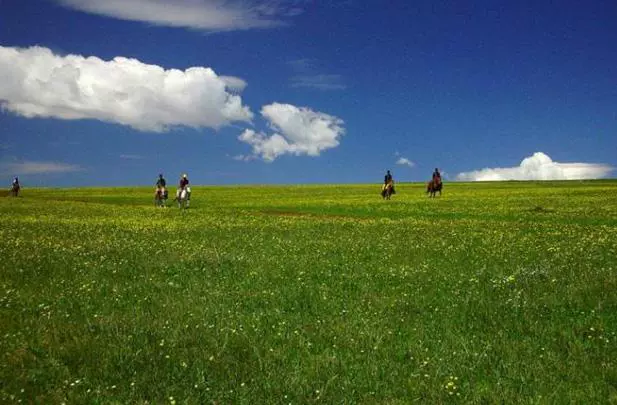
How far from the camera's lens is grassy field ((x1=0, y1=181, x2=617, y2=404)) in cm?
894

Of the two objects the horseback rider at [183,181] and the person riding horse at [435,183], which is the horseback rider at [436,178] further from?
the horseback rider at [183,181]

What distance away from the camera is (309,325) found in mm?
12203

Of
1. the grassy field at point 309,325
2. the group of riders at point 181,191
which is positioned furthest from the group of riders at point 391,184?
the grassy field at point 309,325

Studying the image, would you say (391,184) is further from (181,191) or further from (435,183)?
(181,191)

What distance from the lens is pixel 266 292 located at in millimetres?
15055

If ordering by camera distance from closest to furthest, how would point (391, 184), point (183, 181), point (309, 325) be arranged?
1. point (309, 325)
2. point (183, 181)
3. point (391, 184)

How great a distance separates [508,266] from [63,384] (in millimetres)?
14744

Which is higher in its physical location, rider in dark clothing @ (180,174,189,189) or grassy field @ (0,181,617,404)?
rider in dark clothing @ (180,174,189,189)

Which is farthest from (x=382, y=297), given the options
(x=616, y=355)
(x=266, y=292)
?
(x=616, y=355)

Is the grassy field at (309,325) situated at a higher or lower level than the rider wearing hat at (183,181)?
lower

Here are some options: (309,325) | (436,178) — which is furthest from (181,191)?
(309,325)

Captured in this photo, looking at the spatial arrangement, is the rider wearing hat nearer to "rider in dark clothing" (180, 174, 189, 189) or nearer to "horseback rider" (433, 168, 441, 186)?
"rider in dark clothing" (180, 174, 189, 189)

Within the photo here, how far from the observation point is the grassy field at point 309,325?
894 centimetres

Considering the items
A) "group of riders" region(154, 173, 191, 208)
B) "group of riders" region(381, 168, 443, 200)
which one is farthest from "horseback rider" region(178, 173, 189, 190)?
"group of riders" region(381, 168, 443, 200)
